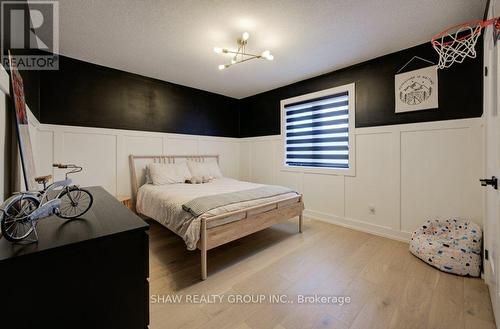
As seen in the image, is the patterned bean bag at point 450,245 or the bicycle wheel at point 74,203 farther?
the patterned bean bag at point 450,245

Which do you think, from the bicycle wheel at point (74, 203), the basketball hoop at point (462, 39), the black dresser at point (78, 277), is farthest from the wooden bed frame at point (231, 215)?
the basketball hoop at point (462, 39)

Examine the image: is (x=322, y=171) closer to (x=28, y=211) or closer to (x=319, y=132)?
(x=319, y=132)

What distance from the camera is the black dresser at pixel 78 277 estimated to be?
0.59 m

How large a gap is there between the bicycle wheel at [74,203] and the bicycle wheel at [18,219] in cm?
12

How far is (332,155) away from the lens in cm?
342

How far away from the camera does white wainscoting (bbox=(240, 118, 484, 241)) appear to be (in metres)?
2.25

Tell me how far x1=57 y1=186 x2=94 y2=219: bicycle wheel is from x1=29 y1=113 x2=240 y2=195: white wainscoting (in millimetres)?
2025

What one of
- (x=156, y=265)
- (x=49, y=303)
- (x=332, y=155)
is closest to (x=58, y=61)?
(x=156, y=265)

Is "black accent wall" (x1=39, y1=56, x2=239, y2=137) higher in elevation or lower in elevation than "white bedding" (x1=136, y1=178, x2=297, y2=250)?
higher

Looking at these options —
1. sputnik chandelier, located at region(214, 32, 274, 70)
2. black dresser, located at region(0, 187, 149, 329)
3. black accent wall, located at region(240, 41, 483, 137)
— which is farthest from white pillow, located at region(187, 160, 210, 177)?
black dresser, located at region(0, 187, 149, 329)

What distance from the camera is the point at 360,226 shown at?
3035 millimetres

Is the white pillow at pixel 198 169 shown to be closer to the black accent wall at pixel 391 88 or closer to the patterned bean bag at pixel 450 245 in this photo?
the black accent wall at pixel 391 88

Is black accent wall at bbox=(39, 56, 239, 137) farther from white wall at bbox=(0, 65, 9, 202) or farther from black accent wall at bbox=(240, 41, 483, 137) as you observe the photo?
white wall at bbox=(0, 65, 9, 202)

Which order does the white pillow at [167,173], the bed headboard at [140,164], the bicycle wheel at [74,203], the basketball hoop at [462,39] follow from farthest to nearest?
the bed headboard at [140,164] → the white pillow at [167,173] → the basketball hoop at [462,39] → the bicycle wheel at [74,203]
